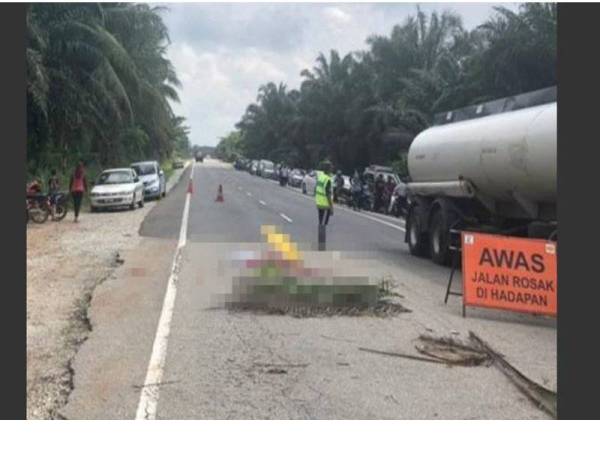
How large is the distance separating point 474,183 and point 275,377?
25.3 feet

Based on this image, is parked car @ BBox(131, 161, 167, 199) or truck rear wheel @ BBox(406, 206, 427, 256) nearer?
truck rear wheel @ BBox(406, 206, 427, 256)

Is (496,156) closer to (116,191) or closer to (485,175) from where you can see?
(485,175)

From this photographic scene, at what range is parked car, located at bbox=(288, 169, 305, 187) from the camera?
5117cm

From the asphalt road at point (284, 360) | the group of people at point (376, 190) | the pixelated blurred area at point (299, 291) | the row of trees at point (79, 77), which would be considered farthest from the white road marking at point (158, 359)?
the group of people at point (376, 190)

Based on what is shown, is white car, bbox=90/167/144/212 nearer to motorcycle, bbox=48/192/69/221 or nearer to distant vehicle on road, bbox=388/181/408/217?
motorcycle, bbox=48/192/69/221

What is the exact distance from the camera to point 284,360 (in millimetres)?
7605

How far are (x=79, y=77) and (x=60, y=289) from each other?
18.8 metres

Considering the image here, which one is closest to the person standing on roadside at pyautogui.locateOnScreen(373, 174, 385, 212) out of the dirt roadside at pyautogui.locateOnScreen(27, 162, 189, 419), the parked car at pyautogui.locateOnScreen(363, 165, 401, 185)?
the parked car at pyautogui.locateOnScreen(363, 165, 401, 185)

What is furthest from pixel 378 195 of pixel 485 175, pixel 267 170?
pixel 267 170

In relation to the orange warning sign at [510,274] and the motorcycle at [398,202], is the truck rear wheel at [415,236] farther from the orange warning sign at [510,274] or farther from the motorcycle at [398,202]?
the motorcycle at [398,202]

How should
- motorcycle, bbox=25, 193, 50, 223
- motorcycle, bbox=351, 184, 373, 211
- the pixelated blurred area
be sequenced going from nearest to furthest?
the pixelated blurred area, motorcycle, bbox=25, 193, 50, 223, motorcycle, bbox=351, 184, 373, 211

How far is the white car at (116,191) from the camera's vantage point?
2714 centimetres

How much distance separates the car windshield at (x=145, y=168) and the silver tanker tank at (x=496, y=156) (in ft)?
67.1

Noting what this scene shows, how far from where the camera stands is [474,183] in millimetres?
13797
